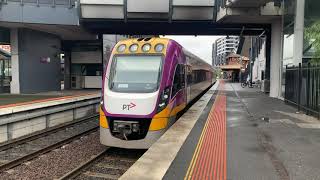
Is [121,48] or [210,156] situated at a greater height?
[121,48]

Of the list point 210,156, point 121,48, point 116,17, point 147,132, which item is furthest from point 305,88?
point 116,17

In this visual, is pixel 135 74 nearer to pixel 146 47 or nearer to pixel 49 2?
pixel 146 47

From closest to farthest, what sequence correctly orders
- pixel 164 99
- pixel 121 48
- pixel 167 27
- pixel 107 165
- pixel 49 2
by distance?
pixel 107 165 → pixel 164 99 → pixel 121 48 → pixel 49 2 → pixel 167 27

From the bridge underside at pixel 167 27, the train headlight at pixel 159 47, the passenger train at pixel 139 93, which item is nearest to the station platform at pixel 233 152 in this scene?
the passenger train at pixel 139 93

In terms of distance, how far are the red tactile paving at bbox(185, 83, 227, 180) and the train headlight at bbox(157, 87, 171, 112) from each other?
1.25m

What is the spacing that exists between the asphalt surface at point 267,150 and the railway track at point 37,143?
417 cm

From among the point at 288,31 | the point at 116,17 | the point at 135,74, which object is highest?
the point at 116,17

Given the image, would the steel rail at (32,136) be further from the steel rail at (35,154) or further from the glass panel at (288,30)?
the glass panel at (288,30)

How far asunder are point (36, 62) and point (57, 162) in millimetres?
20626

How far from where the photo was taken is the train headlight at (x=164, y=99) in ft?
32.1

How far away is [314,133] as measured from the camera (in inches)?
402

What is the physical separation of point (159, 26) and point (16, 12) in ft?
34.1

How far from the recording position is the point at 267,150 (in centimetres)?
812

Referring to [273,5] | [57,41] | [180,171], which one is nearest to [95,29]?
[57,41]
